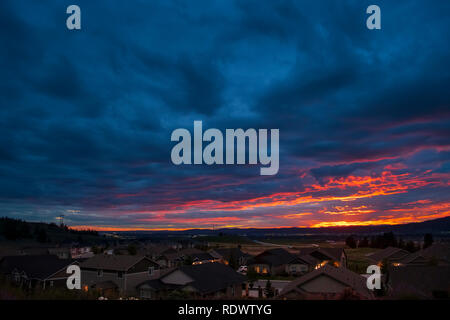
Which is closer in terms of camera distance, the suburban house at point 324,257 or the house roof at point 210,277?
the house roof at point 210,277

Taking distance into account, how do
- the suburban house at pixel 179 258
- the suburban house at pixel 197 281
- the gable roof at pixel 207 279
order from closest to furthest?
the gable roof at pixel 207 279 → the suburban house at pixel 197 281 → the suburban house at pixel 179 258

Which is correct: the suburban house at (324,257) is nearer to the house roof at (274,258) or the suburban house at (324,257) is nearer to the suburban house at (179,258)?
the house roof at (274,258)

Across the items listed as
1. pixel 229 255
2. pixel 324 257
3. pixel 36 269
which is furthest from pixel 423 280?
pixel 229 255

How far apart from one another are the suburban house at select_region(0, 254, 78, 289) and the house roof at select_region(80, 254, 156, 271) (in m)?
3.74

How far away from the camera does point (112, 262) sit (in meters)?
55.5

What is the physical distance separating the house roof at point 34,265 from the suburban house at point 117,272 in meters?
4.39

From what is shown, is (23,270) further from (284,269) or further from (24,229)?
(24,229)

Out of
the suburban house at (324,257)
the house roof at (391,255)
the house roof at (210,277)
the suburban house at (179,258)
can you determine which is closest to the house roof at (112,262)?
the house roof at (210,277)

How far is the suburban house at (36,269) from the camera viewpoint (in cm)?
5350

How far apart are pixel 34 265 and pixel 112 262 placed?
1425cm

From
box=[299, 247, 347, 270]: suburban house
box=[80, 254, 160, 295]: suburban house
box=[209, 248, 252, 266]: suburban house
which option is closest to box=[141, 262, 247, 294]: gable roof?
box=[80, 254, 160, 295]: suburban house

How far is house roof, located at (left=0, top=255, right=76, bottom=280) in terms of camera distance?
179ft

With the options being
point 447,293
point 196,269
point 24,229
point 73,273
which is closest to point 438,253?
point 447,293

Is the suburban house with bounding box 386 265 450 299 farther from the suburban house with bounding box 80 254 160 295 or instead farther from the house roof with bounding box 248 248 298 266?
the house roof with bounding box 248 248 298 266
